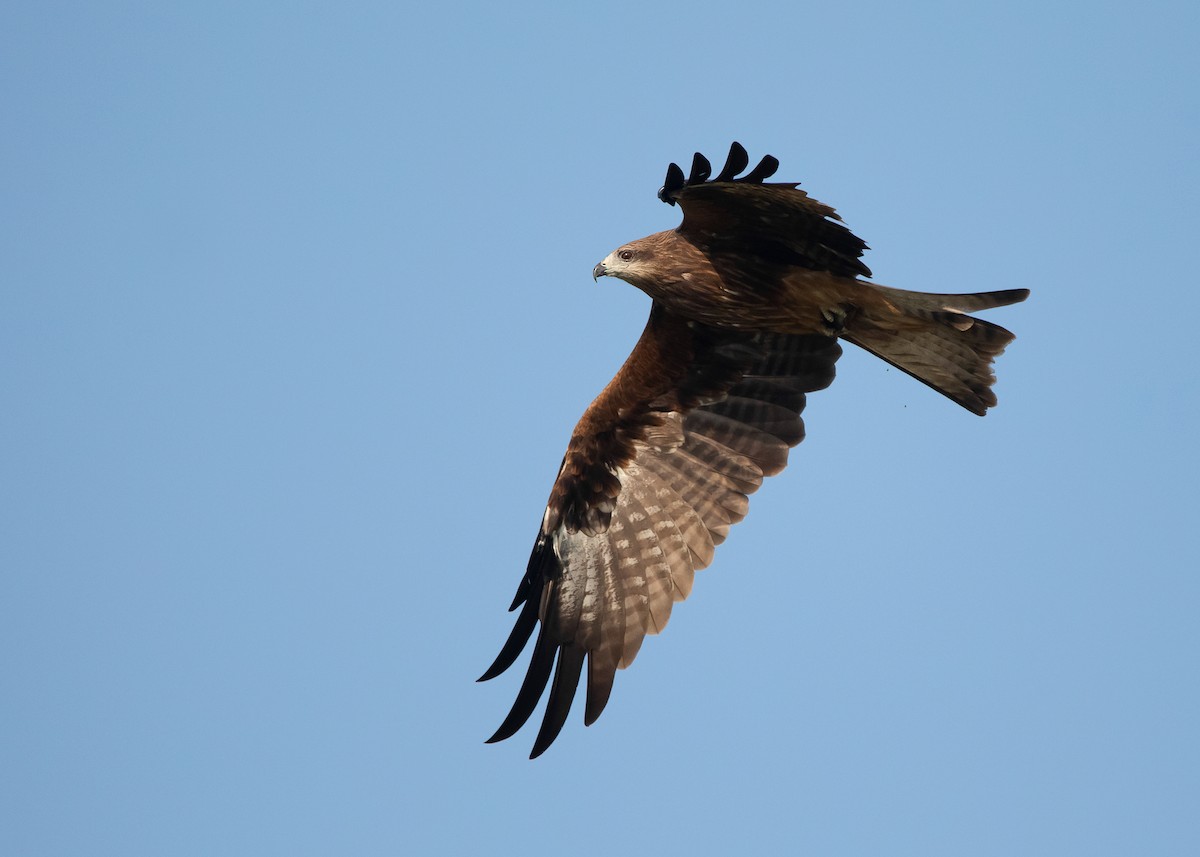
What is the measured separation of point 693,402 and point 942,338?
1743 mm

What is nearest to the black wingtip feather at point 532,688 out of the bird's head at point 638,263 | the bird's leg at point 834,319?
the bird's head at point 638,263

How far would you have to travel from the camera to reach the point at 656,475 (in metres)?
10.1

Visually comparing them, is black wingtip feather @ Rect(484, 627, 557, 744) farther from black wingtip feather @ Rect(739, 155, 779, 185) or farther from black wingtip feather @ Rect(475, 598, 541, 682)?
black wingtip feather @ Rect(739, 155, 779, 185)

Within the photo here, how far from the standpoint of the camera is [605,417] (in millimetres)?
9906

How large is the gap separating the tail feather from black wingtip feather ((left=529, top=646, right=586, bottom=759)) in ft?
8.73

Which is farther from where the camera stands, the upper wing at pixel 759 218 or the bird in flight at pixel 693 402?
the bird in flight at pixel 693 402

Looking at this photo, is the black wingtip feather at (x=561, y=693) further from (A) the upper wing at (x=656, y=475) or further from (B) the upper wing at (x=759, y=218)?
(B) the upper wing at (x=759, y=218)

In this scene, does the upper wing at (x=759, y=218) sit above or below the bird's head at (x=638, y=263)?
above

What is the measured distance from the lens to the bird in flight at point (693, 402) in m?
8.96

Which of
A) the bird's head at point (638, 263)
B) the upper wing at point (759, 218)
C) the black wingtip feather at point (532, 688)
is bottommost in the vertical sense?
the black wingtip feather at point (532, 688)

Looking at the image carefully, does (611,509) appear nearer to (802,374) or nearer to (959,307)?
(802,374)

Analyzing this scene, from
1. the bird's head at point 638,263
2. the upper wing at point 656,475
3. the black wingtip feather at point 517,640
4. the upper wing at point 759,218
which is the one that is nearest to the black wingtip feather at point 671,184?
the upper wing at point 759,218

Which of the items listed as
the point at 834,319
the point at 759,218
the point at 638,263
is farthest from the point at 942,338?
the point at 638,263

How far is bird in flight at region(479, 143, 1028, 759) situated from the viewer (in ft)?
29.4
